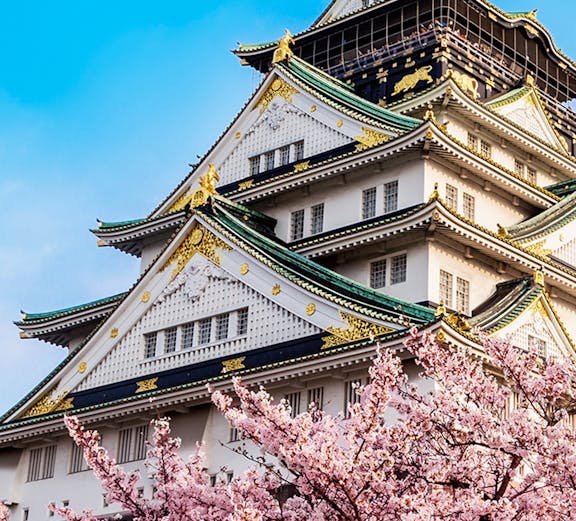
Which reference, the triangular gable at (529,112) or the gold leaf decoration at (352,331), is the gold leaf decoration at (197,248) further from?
the triangular gable at (529,112)

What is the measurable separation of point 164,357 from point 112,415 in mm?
2297

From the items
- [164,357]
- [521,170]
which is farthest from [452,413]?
[521,170]

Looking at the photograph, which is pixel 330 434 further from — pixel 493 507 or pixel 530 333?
pixel 530 333

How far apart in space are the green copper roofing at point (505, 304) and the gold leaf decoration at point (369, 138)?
6059 mm

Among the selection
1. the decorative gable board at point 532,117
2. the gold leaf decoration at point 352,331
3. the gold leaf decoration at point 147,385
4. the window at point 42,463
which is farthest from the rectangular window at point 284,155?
the window at point 42,463

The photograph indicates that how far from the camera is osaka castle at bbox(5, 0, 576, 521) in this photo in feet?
104

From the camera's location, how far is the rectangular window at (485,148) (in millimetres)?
40750

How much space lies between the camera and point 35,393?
3672 cm

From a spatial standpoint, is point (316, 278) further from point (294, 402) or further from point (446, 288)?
point (446, 288)

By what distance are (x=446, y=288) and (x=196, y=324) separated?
24.4 ft

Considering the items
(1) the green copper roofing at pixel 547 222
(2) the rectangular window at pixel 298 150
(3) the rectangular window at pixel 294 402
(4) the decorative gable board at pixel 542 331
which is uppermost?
(2) the rectangular window at pixel 298 150

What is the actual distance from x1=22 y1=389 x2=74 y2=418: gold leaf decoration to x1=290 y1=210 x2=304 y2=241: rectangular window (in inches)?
357

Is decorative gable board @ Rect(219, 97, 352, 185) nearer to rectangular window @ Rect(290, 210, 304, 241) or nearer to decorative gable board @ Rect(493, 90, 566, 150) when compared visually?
rectangular window @ Rect(290, 210, 304, 241)

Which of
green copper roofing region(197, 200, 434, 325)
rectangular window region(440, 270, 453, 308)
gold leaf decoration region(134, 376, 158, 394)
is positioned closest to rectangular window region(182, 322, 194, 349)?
gold leaf decoration region(134, 376, 158, 394)
